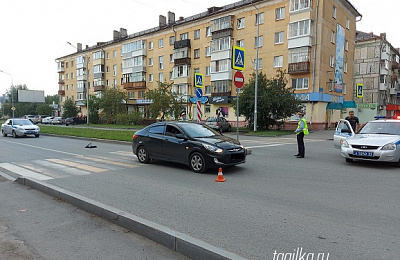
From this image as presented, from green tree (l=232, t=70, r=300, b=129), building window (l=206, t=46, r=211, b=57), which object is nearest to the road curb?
green tree (l=232, t=70, r=300, b=129)

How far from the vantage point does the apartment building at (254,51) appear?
30.9 meters

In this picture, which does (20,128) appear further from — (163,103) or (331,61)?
(331,61)

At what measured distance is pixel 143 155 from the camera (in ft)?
31.3

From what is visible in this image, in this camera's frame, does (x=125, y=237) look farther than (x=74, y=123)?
No

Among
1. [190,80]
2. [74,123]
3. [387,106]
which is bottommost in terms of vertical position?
[74,123]

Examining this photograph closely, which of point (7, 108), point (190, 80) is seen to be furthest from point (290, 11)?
point (7, 108)

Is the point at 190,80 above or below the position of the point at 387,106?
above

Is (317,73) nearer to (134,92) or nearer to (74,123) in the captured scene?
(134,92)

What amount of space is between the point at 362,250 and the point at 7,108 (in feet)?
324

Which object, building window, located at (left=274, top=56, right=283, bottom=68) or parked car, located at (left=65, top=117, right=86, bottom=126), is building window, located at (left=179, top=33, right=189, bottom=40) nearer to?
building window, located at (left=274, top=56, right=283, bottom=68)

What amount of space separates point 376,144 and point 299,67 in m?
24.9

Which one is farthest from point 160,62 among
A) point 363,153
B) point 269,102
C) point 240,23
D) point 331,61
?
point 363,153

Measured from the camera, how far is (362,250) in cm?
323

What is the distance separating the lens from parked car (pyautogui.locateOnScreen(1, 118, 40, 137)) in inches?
827
